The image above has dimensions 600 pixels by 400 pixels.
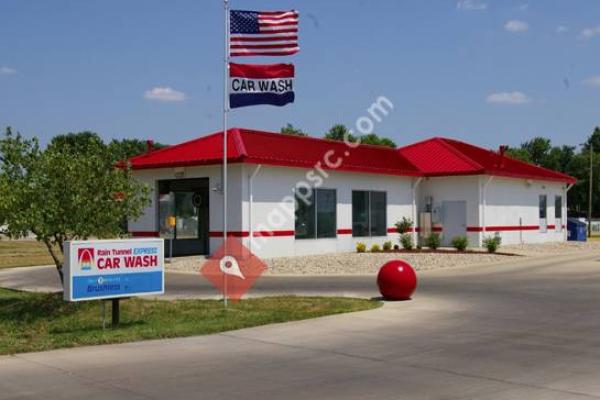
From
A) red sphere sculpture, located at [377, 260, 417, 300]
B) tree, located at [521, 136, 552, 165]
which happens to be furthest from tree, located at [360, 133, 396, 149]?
red sphere sculpture, located at [377, 260, 417, 300]

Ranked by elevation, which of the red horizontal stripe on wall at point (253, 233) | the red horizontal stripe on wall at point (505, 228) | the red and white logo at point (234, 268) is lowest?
the red and white logo at point (234, 268)

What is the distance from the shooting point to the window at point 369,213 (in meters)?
30.0

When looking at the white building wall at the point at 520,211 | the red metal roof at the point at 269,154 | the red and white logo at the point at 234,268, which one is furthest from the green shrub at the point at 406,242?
the red and white logo at the point at 234,268

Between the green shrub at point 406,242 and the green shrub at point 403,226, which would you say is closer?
the green shrub at point 406,242

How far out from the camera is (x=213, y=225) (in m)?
26.3

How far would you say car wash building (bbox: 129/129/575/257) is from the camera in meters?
25.9

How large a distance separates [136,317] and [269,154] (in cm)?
1375

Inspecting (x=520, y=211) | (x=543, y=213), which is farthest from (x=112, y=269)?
(x=543, y=213)

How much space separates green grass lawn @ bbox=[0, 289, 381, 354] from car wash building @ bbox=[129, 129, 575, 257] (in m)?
8.66

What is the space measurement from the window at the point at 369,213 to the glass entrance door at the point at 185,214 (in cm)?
606

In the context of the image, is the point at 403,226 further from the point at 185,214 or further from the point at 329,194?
the point at 185,214

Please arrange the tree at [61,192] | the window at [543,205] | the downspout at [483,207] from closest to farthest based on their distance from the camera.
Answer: the tree at [61,192] → the downspout at [483,207] → the window at [543,205]

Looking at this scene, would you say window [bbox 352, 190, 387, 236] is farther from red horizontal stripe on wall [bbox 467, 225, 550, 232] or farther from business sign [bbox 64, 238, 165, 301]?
business sign [bbox 64, 238, 165, 301]

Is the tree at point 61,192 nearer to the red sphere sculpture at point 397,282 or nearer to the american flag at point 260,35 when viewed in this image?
the american flag at point 260,35
